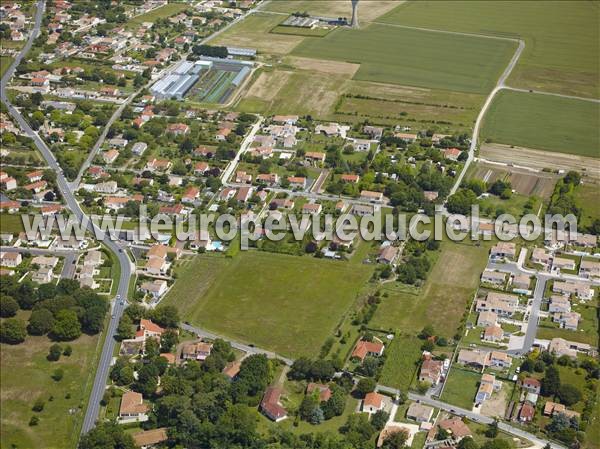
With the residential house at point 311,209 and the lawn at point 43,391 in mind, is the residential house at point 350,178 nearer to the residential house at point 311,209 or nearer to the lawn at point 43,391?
the residential house at point 311,209

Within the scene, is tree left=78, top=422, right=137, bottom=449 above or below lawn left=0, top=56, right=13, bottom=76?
above

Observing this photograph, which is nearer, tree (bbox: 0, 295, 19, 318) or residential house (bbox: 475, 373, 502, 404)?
residential house (bbox: 475, 373, 502, 404)

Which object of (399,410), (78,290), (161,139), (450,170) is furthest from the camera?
(161,139)

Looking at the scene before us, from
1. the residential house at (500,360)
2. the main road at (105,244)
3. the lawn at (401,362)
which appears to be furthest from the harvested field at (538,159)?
the main road at (105,244)

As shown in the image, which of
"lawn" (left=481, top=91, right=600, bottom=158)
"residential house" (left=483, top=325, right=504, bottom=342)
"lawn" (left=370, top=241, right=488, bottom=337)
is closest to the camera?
"residential house" (left=483, top=325, right=504, bottom=342)

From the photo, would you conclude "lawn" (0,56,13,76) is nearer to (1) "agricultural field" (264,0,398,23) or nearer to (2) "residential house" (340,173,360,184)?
(1) "agricultural field" (264,0,398,23)

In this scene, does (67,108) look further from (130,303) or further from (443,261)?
(443,261)

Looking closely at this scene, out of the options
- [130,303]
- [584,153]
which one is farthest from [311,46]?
[130,303]

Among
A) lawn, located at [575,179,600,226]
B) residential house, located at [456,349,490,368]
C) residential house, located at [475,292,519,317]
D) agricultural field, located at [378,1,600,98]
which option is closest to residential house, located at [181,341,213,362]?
residential house, located at [456,349,490,368]
